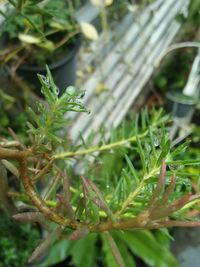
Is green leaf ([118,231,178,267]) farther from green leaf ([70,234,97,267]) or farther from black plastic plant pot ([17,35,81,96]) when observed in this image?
black plastic plant pot ([17,35,81,96])

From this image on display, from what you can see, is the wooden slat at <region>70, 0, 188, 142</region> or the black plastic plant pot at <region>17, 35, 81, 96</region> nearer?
the black plastic plant pot at <region>17, 35, 81, 96</region>

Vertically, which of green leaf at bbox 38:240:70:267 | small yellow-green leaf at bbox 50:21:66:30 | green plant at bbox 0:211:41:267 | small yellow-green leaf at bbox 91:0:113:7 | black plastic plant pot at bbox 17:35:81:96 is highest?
small yellow-green leaf at bbox 91:0:113:7

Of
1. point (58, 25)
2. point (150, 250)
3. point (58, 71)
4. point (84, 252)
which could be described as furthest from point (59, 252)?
point (58, 25)

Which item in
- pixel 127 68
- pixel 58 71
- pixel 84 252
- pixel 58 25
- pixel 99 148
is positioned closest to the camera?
pixel 99 148

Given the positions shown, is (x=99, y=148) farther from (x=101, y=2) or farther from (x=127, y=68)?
(x=127, y=68)

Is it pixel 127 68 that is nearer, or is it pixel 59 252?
pixel 59 252

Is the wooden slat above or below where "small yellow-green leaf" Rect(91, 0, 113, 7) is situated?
below

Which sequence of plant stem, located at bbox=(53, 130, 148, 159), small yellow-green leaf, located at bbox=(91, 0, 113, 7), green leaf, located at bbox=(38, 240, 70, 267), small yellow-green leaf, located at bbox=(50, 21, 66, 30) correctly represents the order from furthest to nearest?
green leaf, located at bbox=(38, 240, 70, 267) < small yellow-green leaf, located at bbox=(91, 0, 113, 7) < small yellow-green leaf, located at bbox=(50, 21, 66, 30) < plant stem, located at bbox=(53, 130, 148, 159)

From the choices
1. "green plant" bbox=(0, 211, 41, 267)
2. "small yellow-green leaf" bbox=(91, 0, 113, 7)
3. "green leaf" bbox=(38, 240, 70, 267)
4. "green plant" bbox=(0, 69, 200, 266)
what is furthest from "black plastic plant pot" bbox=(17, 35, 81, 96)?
"green plant" bbox=(0, 69, 200, 266)

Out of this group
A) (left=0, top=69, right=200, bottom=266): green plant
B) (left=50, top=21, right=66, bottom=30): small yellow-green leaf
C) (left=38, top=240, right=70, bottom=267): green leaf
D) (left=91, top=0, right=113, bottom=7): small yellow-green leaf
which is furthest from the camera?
(left=38, top=240, right=70, bottom=267): green leaf
